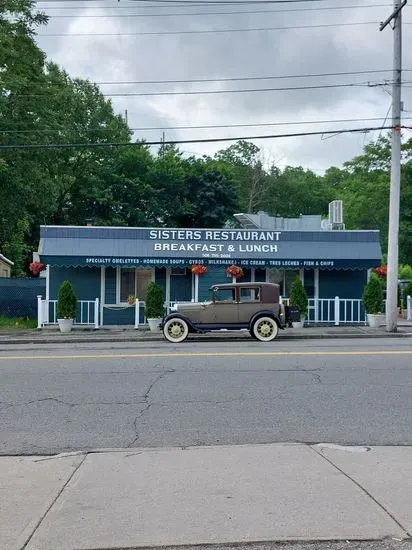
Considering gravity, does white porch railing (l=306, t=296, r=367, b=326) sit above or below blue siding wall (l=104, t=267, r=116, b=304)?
below

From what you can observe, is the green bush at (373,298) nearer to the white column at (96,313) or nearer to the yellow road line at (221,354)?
the yellow road line at (221,354)

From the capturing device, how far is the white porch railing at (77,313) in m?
21.6

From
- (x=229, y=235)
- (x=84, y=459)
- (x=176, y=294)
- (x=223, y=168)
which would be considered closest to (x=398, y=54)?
(x=229, y=235)

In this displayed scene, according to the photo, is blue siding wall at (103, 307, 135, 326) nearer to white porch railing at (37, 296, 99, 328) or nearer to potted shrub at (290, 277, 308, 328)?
white porch railing at (37, 296, 99, 328)

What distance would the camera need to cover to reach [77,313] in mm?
22094

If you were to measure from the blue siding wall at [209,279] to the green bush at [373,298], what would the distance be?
498 cm

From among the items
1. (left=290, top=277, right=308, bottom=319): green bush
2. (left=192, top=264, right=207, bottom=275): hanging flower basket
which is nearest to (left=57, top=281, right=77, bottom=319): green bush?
(left=192, top=264, right=207, bottom=275): hanging flower basket

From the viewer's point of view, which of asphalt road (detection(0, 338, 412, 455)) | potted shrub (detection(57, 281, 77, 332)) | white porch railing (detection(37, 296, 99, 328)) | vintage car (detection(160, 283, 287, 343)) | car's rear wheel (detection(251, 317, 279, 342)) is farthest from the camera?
white porch railing (detection(37, 296, 99, 328))

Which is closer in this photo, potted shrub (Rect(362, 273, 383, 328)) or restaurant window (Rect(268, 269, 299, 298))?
potted shrub (Rect(362, 273, 383, 328))

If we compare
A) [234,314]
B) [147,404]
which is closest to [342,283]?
[234,314]

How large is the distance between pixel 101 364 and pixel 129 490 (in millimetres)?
7543

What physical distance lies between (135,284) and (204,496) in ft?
59.6

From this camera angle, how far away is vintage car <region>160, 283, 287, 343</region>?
17.2 m

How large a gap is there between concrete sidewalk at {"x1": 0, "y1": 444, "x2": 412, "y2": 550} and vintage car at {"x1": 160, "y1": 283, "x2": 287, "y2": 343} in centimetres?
1048
